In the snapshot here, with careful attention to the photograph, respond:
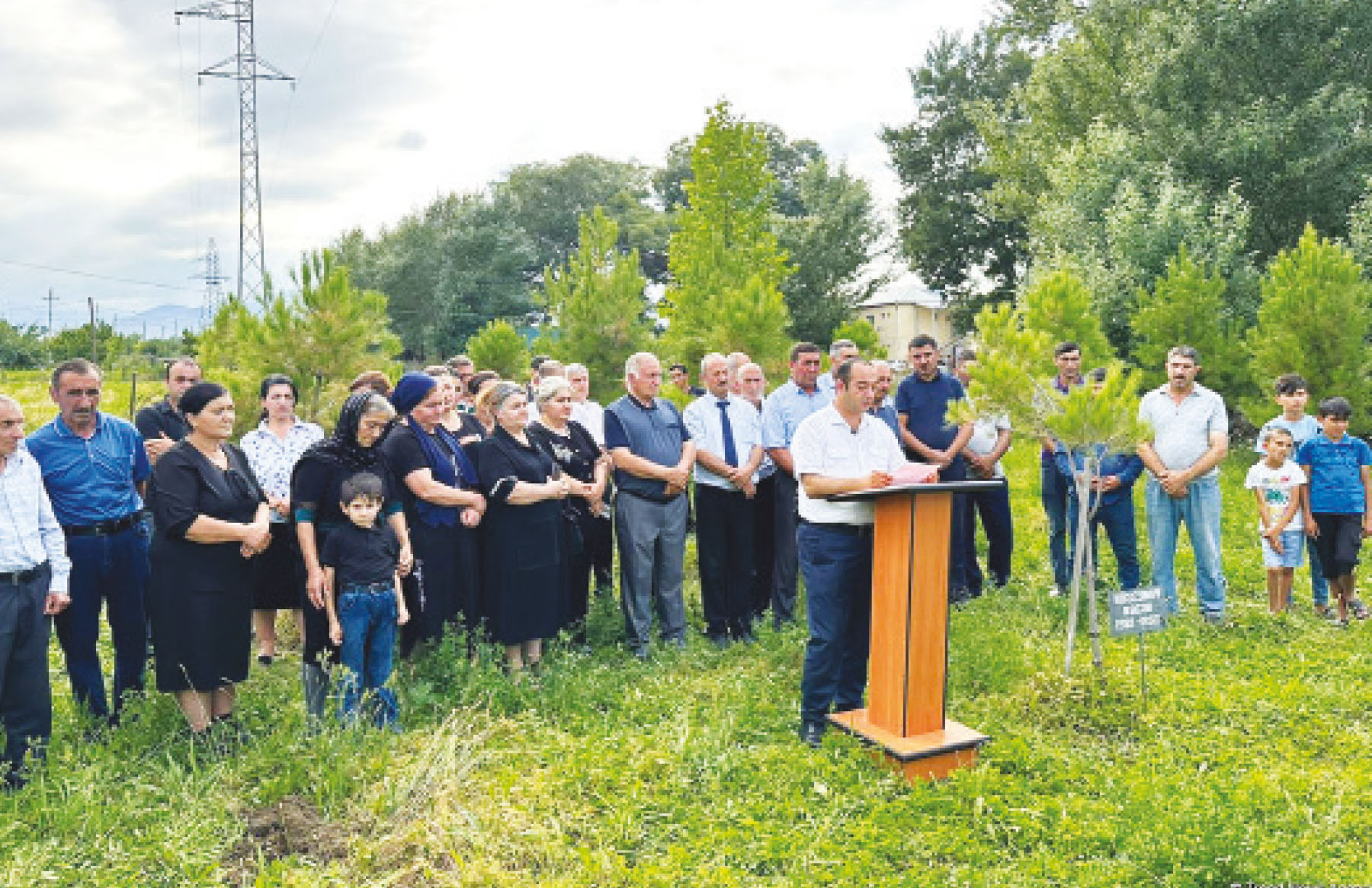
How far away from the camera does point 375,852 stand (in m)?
3.53

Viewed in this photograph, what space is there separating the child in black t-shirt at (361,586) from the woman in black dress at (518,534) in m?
0.84

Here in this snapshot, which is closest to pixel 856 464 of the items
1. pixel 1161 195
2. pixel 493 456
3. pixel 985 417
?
pixel 985 417

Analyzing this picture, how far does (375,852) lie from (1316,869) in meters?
3.30

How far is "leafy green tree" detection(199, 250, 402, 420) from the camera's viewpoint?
8.11 m

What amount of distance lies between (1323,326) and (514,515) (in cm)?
1125

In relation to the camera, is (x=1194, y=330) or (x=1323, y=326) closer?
(x=1323, y=326)

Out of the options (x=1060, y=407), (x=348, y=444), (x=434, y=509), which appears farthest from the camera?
(x=1060, y=407)

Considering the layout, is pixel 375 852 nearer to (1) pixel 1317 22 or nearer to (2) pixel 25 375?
(1) pixel 1317 22

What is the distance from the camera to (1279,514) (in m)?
6.71

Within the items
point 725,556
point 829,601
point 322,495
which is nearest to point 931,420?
point 725,556

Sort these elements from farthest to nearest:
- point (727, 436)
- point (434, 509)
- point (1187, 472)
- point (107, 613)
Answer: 1. point (727, 436)
2. point (1187, 472)
3. point (434, 509)
4. point (107, 613)

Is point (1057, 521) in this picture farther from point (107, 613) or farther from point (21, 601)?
point (21, 601)

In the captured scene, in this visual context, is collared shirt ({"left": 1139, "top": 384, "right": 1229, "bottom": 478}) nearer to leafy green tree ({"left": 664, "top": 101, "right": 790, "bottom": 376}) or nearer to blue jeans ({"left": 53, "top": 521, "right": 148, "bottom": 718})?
blue jeans ({"left": 53, "top": 521, "right": 148, "bottom": 718})

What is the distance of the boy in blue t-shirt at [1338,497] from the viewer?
6496mm
